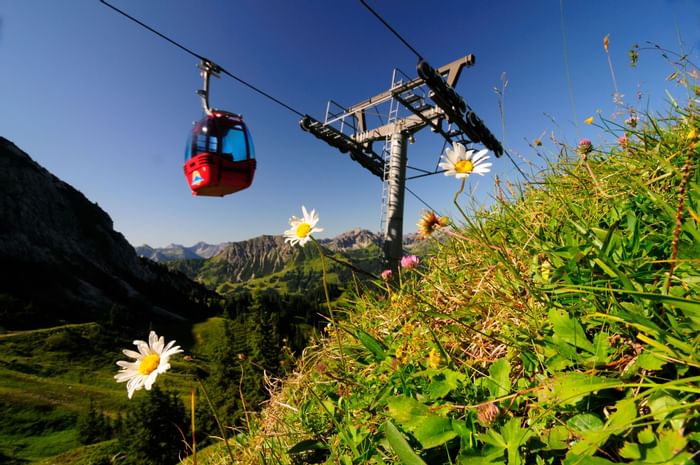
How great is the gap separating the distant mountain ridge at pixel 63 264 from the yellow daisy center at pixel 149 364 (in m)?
131

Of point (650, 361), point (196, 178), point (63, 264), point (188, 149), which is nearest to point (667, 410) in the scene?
point (650, 361)

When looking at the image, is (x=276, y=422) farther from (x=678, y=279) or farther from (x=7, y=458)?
(x=7, y=458)

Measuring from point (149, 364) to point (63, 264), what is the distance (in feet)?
526

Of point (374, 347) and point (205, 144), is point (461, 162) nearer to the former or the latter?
point (374, 347)

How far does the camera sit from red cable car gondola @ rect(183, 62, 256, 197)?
8.93m

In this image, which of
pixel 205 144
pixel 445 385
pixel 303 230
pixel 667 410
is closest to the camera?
pixel 667 410

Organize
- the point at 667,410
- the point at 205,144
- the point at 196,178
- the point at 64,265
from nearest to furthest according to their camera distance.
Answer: the point at 667,410
the point at 196,178
the point at 205,144
the point at 64,265

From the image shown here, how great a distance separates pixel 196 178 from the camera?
357 inches

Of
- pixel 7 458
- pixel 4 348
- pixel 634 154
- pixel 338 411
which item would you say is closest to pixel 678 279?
pixel 634 154

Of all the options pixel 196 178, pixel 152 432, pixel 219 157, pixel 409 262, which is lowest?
pixel 152 432

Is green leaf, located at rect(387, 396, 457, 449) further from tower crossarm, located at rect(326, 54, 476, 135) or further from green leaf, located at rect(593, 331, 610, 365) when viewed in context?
tower crossarm, located at rect(326, 54, 476, 135)

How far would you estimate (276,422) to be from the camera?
2182 mm

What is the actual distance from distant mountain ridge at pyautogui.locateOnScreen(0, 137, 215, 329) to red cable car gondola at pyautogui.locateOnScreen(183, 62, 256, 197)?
123992mm

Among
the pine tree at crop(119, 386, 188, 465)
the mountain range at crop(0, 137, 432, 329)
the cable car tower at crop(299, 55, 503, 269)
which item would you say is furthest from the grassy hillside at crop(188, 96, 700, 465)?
the mountain range at crop(0, 137, 432, 329)
